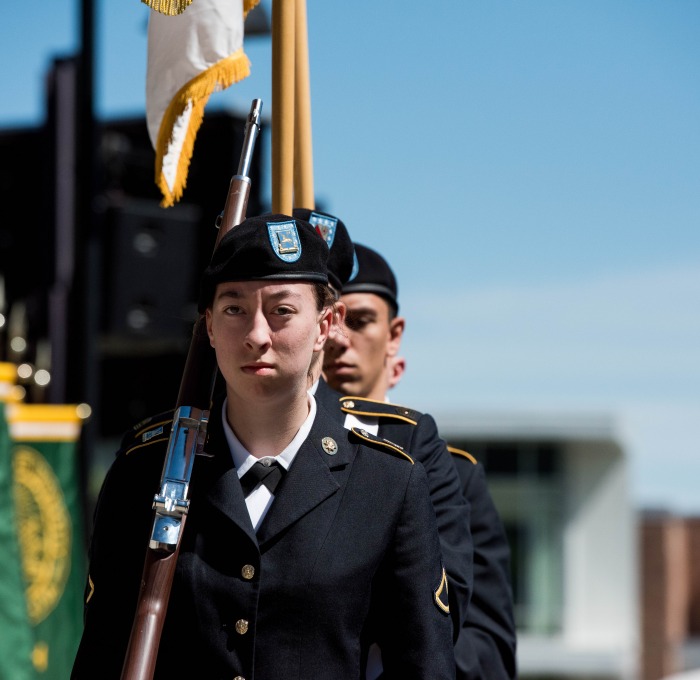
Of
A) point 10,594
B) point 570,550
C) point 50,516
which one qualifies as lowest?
point 570,550

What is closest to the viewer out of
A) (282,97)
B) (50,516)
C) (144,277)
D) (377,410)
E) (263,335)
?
(263,335)

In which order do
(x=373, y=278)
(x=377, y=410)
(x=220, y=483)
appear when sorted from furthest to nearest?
(x=373, y=278)
(x=377, y=410)
(x=220, y=483)

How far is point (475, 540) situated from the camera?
428 centimetres

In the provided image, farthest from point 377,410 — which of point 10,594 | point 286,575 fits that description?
point 10,594

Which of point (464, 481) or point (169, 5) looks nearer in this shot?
point (169, 5)

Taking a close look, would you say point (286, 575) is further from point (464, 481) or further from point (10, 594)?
point (10, 594)

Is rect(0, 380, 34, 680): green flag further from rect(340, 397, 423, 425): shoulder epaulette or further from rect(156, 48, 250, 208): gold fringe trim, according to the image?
rect(340, 397, 423, 425): shoulder epaulette

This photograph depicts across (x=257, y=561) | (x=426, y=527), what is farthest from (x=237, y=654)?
(x=426, y=527)

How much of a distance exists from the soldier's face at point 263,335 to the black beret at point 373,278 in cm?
147

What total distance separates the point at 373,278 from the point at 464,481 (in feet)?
2.06

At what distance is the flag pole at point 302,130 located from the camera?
13.3ft

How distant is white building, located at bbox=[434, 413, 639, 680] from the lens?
33.2 meters

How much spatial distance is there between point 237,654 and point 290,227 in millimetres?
802

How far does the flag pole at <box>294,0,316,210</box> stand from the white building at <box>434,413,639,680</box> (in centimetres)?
2909
